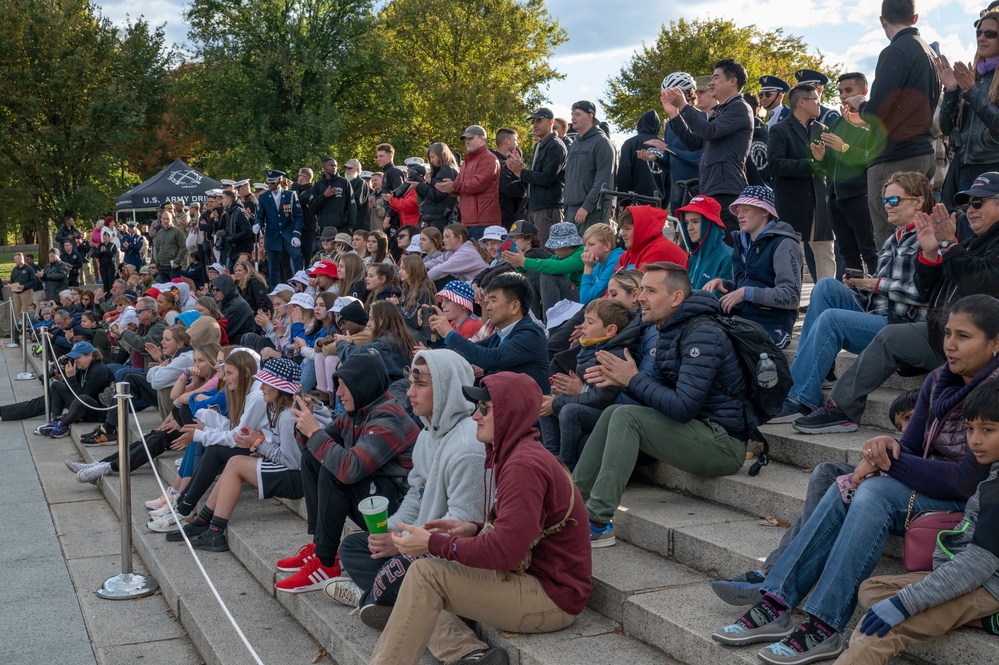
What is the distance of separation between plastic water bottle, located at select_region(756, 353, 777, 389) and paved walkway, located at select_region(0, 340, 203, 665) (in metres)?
3.54

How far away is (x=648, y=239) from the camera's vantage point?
7211 millimetres

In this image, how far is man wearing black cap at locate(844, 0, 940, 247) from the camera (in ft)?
21.5

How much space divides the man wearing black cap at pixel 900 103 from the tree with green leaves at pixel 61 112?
36.3m

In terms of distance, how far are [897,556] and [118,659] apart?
4.28 metres

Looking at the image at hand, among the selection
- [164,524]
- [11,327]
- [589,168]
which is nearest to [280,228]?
[589,168]

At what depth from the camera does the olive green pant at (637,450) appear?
4.77 metres

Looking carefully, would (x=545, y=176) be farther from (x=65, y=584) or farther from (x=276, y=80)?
(x=276, y=80)

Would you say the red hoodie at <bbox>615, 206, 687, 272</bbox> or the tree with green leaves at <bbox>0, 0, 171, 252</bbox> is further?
the tree with green leaves at <bbox>0, 0, 171, 252</bbox>

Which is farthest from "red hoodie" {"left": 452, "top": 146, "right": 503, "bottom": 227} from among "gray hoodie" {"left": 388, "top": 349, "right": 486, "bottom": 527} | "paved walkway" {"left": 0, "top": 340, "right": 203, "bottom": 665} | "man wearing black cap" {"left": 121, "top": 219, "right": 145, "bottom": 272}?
"man wearing black cap" {"left": 121, "top": 219, "right": 145, "bottom": 272}

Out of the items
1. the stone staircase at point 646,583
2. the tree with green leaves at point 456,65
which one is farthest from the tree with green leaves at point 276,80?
the stone staircase at point 646,583

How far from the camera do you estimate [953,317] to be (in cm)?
368

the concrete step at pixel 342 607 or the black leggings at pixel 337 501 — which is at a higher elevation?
the black leggings at pixel 337 501

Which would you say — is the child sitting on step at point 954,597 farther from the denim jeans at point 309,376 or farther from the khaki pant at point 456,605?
the denim jeans at point 309,376

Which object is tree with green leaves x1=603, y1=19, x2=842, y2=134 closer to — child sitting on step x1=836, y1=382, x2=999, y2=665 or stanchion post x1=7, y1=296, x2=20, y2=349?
stanchion post x1=7, y1=296, x2=20, y2=349
